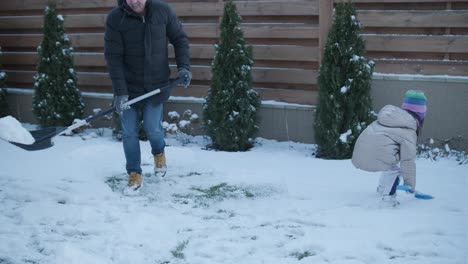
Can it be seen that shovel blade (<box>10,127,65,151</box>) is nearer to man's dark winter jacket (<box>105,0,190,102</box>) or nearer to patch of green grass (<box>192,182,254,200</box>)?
man's dark winter jacket (<box>105,0,190,102</box>)

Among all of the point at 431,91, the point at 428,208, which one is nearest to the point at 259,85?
the point at 431,91

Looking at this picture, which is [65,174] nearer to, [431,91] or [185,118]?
[185,118]

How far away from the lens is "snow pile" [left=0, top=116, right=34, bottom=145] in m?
4.71

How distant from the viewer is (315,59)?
23.1 feet

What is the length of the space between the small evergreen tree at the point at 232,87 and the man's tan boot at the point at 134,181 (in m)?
1.84

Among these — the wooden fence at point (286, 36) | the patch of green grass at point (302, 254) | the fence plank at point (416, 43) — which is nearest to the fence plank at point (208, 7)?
the wooden fence at point (286, 36)

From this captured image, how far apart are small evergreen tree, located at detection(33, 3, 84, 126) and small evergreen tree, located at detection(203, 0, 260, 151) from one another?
2.19 m

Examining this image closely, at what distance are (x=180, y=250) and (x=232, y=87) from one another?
10.8 feet

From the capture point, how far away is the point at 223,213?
4625 millimetres

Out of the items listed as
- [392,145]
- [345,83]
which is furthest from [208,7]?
[392,145]

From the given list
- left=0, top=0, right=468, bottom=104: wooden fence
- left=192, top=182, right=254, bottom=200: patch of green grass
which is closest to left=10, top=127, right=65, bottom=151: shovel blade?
left=192, top=182, right=254, bottom=200: patch of green grass

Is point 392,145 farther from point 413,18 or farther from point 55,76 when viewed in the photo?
point 55,76

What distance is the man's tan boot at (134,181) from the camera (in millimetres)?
5206

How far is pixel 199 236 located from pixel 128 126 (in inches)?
61.2
